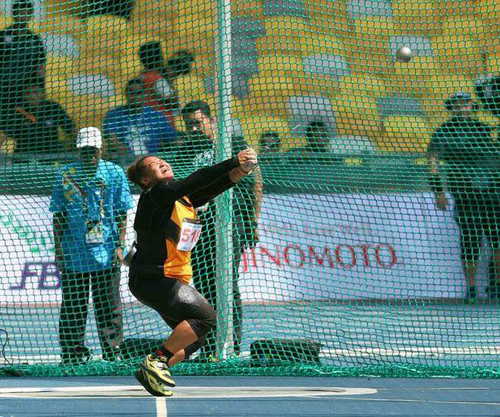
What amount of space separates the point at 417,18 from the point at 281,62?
57.0 inches

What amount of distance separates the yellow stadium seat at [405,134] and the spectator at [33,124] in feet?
10.5

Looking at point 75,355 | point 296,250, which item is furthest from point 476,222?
point 75,355

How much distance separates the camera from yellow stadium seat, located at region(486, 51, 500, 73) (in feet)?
0.35

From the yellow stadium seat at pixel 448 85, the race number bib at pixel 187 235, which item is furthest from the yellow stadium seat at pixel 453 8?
the race number bib at pixel 187 235

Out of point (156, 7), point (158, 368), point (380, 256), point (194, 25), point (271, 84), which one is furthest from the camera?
point (380, 256)

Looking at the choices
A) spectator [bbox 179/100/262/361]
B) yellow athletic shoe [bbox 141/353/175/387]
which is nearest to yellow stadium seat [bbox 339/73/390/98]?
spectator [bbox 179/100/262/361]

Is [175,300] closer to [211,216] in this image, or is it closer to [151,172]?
[151,172]

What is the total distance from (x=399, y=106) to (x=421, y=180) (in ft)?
2.84

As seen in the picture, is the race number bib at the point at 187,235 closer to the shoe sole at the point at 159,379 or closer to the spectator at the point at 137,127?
the shoe sole at the point at 159,379

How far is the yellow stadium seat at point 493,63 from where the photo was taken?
31.4 ft

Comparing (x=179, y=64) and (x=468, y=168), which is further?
(x=179, y=64)

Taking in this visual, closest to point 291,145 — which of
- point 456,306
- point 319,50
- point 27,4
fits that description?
point 319,50

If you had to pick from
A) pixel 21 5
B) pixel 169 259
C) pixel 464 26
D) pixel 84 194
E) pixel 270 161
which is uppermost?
pixel 21 5

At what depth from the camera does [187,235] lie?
5.69 metres
